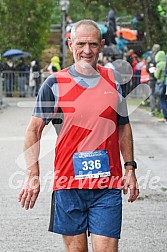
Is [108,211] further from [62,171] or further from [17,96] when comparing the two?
[17,96]

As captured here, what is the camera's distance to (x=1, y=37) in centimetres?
4212

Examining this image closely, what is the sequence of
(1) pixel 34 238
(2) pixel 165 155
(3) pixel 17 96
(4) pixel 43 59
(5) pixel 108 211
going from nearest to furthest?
(5) pixel 108 211 < (1) pixel 34 238 < (2) pixel 165 155 < (3) pixel 17 96 < (4) pixel 43 59

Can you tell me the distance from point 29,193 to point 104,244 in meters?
0.60

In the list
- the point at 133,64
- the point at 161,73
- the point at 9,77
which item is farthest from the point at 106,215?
the point at 9,77

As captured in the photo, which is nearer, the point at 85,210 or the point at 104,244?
the point at 104,244

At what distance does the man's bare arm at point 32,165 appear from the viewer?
555cm

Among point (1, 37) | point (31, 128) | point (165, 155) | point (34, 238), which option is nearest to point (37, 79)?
point (1, 37)

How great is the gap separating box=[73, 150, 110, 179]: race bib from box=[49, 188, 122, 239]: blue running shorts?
0.10 metres

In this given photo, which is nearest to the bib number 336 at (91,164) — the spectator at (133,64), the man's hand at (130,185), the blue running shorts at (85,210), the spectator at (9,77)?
the blue running shorts at (85,210)

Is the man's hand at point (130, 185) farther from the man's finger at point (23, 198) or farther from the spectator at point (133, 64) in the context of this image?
the spectator at point (133, 64)

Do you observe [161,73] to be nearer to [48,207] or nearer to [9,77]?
[48,207]

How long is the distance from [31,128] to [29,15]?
3928cm

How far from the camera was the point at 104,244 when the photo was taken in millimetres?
5402

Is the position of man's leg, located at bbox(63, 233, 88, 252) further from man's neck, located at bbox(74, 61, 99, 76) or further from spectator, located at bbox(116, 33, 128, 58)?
spectator, located at bbox(116, 33, 128, 58)
